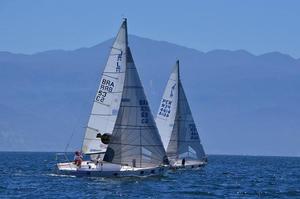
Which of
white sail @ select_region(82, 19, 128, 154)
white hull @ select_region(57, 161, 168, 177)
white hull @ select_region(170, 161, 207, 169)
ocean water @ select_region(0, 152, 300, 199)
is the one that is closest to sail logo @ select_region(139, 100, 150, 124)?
white sail @ select_region(82, 19, 128, 154)

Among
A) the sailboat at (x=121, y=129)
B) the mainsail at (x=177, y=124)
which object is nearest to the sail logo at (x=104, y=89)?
the sailboat at (x=121, y=129)

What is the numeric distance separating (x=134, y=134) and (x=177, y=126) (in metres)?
24.4

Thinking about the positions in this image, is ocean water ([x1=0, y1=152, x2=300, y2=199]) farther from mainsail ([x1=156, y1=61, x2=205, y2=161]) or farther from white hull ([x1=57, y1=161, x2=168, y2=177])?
mainsail ([x1=156, y1=61, x2=205, y2=161])

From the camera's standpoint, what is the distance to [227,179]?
7819 centimetres

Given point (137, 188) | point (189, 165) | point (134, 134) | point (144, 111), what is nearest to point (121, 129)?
point (134, 134)

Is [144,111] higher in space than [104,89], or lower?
lower

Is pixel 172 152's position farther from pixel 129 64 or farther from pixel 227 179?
pixel 129 64

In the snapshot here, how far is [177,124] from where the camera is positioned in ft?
294

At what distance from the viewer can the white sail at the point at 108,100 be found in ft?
221

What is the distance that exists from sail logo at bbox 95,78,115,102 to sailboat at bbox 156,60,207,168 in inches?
822

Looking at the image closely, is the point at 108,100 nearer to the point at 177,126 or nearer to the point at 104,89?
the point at 104,89

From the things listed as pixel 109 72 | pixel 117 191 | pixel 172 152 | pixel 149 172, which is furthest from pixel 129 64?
pixel 172 152

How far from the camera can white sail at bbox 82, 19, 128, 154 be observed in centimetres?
6738

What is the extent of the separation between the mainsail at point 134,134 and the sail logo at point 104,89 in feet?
4.94
